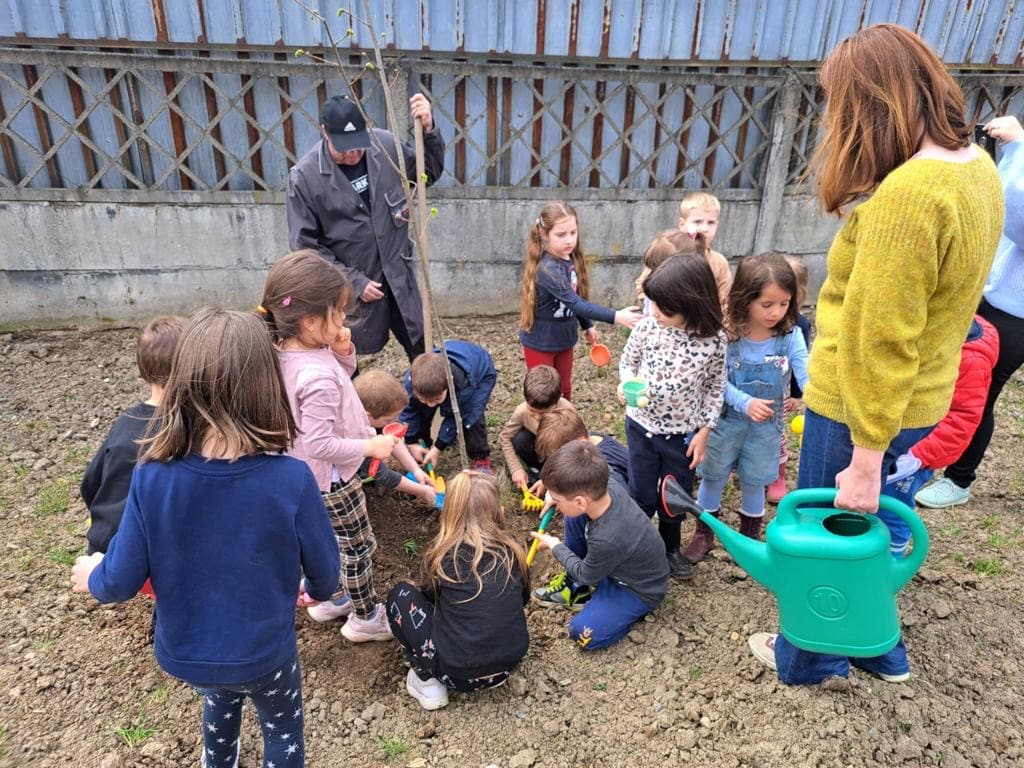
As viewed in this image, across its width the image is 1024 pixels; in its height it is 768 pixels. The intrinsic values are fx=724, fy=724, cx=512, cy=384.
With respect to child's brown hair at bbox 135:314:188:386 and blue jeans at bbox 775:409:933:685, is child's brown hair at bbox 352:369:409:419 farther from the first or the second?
blue jeans at bbox 775:409:933:685

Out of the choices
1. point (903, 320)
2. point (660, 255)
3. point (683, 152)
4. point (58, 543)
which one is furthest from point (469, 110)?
point (903, 320)

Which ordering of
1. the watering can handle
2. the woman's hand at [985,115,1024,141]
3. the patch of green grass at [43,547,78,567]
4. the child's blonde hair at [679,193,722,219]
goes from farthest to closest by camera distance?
1. the child's blonde hair at [679,193,722,219]
2. the patch of green grass at [43,547,78,567]
3. the woman's hand at [985,115,1024,141]
4. the watering can handle

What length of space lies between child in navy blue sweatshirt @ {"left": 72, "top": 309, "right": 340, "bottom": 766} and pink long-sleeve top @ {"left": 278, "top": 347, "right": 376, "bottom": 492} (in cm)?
58

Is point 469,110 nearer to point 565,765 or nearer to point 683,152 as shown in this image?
point 683,152

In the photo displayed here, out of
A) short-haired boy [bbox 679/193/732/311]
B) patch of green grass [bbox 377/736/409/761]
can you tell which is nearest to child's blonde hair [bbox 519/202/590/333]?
short-haired boy [bbox 679/193/732/311]

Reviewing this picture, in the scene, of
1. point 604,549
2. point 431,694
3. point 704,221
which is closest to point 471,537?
point 604,549

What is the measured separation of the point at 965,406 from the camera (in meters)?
2.79

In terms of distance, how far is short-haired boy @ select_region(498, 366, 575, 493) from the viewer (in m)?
3.45

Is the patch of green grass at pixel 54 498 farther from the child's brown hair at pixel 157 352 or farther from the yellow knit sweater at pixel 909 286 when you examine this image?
the yellow knit sweater at pixel 909 286

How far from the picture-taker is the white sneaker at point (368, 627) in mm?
2775

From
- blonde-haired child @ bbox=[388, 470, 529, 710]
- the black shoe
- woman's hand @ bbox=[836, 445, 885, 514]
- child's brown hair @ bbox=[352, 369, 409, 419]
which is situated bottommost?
the black shoe

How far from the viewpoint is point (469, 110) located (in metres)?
5.18

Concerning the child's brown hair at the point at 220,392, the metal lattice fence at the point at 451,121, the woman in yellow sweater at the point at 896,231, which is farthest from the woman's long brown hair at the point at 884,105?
the metal lattice fence at the point at 451,121

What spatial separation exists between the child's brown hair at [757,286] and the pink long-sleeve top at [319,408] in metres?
1.49
